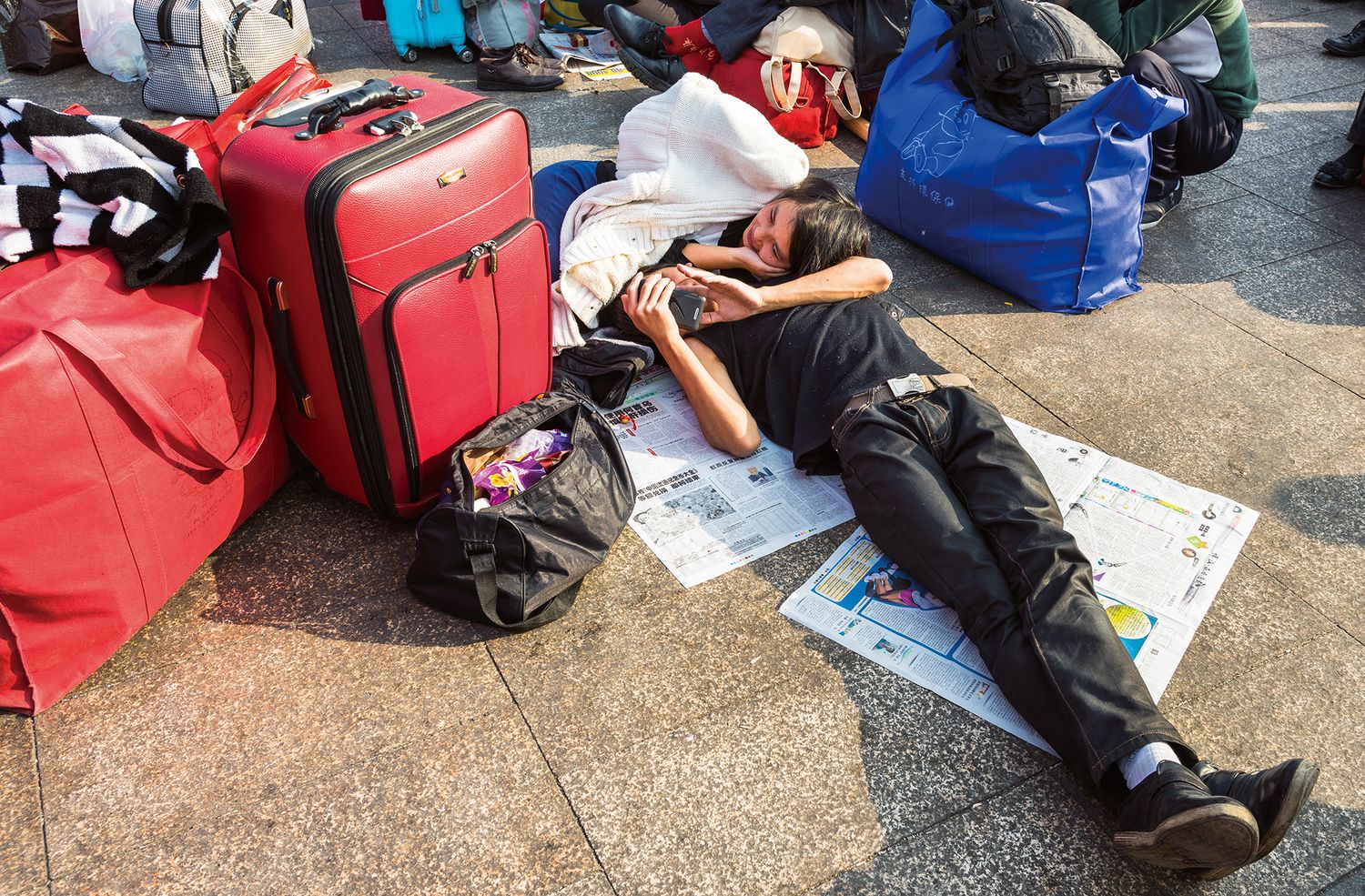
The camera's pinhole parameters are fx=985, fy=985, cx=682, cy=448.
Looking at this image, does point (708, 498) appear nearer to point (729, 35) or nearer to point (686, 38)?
point (729, 35)

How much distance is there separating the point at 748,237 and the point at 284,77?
1228 mm

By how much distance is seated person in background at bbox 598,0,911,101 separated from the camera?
3955 millimetres

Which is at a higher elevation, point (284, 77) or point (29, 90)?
point (284, 77)

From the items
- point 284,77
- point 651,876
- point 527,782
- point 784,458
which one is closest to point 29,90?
point 284,77

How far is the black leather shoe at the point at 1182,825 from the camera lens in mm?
1561

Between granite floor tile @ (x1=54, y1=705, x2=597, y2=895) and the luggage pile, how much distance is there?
342mm

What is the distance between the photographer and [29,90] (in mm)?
4195

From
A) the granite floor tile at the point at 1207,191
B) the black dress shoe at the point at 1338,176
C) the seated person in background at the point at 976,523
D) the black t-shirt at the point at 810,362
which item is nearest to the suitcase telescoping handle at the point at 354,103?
the seated person in background at the point at 976,523

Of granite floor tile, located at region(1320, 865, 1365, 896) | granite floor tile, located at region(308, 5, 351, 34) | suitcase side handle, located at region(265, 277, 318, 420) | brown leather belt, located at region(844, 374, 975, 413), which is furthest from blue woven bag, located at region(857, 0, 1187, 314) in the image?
granite floor tile, located at region(308, 5, 351, 34)

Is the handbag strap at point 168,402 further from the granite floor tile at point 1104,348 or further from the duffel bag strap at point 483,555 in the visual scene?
the granite floor tile at point 1104,348

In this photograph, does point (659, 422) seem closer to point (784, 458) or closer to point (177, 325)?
point (784, 458)

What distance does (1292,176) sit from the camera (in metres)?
4.11

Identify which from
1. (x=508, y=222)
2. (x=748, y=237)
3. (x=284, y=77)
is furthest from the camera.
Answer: (x=748, y=237)

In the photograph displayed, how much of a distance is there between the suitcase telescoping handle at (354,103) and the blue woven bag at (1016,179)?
1800mm
